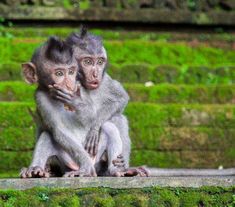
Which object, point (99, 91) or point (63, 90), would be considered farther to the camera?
point (99, 91)

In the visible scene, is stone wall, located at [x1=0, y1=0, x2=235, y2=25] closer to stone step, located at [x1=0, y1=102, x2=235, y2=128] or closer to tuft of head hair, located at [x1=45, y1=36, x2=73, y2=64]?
stone step, located at [x1=0, y1=102, x2=235, y2=128]

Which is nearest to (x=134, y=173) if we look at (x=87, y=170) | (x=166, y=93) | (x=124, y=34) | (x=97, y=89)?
(x=87, y=170)

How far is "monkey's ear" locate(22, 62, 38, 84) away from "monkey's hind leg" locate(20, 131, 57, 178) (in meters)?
0.49

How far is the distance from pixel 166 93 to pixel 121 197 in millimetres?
4602

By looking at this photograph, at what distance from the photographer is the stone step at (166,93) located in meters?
11.6

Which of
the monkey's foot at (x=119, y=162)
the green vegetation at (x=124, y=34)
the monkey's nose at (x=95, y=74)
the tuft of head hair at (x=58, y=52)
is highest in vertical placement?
the tuft of head hair at (x=58, y=52)

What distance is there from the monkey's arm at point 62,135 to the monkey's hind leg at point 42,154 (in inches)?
3.7

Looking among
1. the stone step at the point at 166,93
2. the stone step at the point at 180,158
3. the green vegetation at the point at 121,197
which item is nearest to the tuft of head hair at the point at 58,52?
the green vegetation at the point at 121,197

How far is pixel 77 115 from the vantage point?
807cm

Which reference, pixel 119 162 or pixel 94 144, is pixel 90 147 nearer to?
pixel 94 144

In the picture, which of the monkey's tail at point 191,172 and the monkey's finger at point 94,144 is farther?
→ the monkey's tail at point 191,172

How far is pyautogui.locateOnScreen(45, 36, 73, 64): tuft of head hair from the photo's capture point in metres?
8.02

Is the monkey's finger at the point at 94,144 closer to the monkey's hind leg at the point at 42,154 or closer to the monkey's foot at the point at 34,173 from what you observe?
the monkey's hind leg at the point at 42,154

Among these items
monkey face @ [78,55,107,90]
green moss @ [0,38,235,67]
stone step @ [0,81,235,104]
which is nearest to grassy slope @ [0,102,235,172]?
stone step @ [0,81,235,104]
